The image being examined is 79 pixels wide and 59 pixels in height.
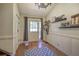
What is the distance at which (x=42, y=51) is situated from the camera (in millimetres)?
1606

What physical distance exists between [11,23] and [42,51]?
1.86 ft

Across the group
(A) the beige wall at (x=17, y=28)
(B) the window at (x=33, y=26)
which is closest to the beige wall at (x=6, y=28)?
(A) the beige wall at (x=17, y=28)

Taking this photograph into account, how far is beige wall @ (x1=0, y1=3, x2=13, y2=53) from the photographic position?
1579 millimetres

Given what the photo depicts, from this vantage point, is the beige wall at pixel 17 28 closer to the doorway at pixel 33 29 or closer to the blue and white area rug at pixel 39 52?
the doorway at pixel 33 29

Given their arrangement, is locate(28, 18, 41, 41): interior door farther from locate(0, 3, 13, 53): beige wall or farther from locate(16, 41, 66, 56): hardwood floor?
locate(0, 3, 13, 53): beige wall

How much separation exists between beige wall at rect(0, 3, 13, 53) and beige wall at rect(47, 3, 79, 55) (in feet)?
1.75

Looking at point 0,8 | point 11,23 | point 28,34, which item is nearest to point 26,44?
point 28,34

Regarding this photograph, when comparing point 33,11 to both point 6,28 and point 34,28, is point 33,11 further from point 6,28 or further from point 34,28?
point 6,28

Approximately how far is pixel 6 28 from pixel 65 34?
0.80 m

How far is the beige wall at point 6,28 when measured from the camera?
62.2 inches

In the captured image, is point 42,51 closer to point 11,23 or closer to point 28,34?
point 28,34

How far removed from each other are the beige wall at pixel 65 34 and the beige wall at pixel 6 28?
53cm

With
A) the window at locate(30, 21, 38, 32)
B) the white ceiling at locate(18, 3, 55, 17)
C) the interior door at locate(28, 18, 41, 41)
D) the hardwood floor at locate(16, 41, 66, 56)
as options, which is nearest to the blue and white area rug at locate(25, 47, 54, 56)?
the hardwood floor at locate(16, 41, 66, 56)

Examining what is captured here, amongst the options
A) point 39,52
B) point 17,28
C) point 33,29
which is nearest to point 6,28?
point 17,28
